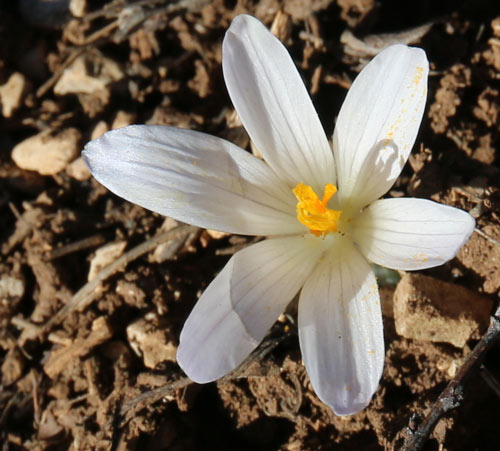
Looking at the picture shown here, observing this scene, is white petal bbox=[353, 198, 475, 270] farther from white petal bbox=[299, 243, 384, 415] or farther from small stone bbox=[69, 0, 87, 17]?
small stone bbox=[69, 0, 87, 17]

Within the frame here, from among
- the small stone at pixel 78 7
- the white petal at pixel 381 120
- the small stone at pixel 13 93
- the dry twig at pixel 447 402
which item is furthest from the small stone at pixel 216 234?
the small stone at pixel 78 7

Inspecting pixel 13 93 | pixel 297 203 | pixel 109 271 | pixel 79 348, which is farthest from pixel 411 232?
pixel 13 93

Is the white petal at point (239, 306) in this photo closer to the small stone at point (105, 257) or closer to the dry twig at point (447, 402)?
the dry twig at point (447, 402)

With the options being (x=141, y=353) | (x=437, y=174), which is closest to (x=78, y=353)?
(x=141, y=353)

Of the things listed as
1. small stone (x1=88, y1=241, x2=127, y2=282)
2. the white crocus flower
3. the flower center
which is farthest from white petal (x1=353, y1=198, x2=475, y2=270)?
small stone (x1=88, y1=241, x2=127, y2=282)

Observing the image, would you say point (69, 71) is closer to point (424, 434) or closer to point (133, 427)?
point (133, 427)

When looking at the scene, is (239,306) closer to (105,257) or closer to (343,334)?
(343,334)
